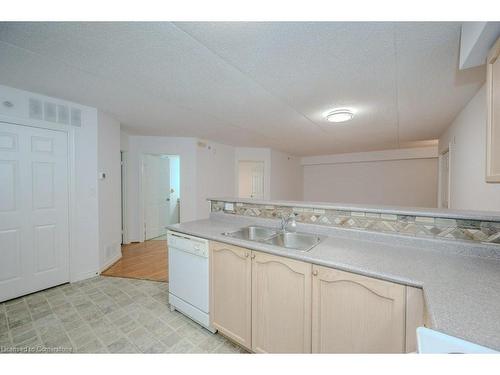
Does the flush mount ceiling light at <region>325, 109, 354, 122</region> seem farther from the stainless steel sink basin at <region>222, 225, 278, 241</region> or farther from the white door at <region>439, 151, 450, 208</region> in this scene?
the white door at <region>439, 151, 450, 208</region>

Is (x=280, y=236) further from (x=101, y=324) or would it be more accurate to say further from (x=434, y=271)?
(x=101, y=324)

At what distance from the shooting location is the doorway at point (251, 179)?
5.54 metres

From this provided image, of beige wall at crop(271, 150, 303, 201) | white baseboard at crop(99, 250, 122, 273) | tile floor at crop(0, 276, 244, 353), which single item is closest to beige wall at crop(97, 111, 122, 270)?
white baseboard at crop(99, 250, 122, 273)

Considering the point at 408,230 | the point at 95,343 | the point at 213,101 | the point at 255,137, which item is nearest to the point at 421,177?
the point at 255,137

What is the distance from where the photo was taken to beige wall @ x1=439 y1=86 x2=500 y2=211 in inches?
73.7

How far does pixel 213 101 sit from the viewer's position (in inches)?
91.9

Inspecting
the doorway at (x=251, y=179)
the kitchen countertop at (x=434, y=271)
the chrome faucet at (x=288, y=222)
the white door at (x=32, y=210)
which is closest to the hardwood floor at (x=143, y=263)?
the white door at (x=32, y=210)

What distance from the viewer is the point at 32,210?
226 centimetres

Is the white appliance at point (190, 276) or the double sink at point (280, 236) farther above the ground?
the double sink at point (280, 236)

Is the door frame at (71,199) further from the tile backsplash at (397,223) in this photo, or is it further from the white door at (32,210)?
the tile backsplash at (397,223)

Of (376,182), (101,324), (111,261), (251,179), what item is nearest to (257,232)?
(101,324)

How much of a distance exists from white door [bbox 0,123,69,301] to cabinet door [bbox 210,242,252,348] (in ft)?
7.21

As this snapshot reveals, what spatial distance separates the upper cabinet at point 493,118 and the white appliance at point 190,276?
178 centimetres

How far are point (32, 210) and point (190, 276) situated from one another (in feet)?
6.78
